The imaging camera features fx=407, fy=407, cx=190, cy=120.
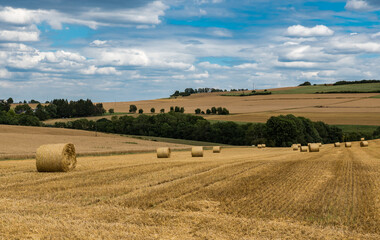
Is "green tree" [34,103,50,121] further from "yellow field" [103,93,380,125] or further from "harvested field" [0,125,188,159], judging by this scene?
"harvested field" [0,125,188,159]

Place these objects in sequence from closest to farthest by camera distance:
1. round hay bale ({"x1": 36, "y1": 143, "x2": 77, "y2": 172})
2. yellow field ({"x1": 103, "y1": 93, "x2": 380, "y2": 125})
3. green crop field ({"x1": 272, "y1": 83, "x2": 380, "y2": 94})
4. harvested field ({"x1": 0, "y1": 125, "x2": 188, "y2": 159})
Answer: round hay bale ({"x1": 36, "y1": 143, "x2": 77, "y2": 172}) → harvested field ({"x1": 0, "y1": 125, "x2": 188, "y2": 159}) → yellow field ({"x1": 103, "y1": 93, "x2": 380, "y2": 125}) → green crop field ({"x1": 272, "y1": 83, "x2": 380, "y2": 94})

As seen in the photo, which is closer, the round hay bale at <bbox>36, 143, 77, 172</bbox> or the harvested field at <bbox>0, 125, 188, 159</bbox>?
the round hay bale at <bbox>36, 143, 77, 172</bbox>

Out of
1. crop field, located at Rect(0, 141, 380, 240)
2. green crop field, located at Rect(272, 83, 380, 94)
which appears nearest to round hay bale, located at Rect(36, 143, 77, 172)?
crop field, located at Rect(0, 141, 380, 240)

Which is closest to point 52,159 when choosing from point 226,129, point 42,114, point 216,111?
point 226,129

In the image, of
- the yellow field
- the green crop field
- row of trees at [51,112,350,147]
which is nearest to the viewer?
row of trees at [51,112,350,147]

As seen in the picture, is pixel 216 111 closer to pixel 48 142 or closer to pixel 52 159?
pixel 48 142

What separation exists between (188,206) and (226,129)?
9359cm

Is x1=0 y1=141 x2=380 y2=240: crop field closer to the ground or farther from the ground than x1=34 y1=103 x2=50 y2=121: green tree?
closer to the ground

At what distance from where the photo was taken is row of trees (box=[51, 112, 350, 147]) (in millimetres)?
91438

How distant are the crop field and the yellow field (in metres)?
84.6

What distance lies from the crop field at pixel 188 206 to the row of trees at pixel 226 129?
3016 inches

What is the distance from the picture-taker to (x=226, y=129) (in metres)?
103

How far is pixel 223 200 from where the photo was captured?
11.0 meters

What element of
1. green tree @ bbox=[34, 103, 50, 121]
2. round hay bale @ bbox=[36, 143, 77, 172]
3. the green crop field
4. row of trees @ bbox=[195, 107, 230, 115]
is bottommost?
round hay bale @ bbox=[36, 143, 77, 172]
